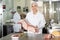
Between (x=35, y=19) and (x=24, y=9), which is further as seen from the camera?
(x=24, y=9)

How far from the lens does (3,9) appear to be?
152 inches

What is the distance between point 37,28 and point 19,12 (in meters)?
0.98

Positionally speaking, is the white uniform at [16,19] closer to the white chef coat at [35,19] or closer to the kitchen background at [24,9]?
the kitchen background at [24,9]

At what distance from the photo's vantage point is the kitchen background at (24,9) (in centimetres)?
369

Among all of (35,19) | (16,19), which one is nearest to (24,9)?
(16,19)

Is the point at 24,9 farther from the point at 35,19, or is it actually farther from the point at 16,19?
the point at 35,19

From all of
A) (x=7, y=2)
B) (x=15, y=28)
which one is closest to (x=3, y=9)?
(x=7, y=2)

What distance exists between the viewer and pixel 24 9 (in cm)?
381

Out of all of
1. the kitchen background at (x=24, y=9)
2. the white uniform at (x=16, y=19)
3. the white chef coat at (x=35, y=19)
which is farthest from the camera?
the white uniform at (x=16, y=19)

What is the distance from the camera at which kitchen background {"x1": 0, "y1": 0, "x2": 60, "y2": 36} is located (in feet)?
12.1

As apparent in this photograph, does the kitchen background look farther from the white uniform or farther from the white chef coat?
the white chef coat

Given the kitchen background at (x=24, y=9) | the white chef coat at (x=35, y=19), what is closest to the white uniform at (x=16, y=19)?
the kitchen background at (x=24, y=9)

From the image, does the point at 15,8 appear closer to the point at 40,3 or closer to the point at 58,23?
the point at 40,3

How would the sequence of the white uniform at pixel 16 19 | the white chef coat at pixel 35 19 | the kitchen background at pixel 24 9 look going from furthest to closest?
the white uniform at pixel 16 19
the kitchen background at pixel 24 9
the white chef coat at pixel 35 19
